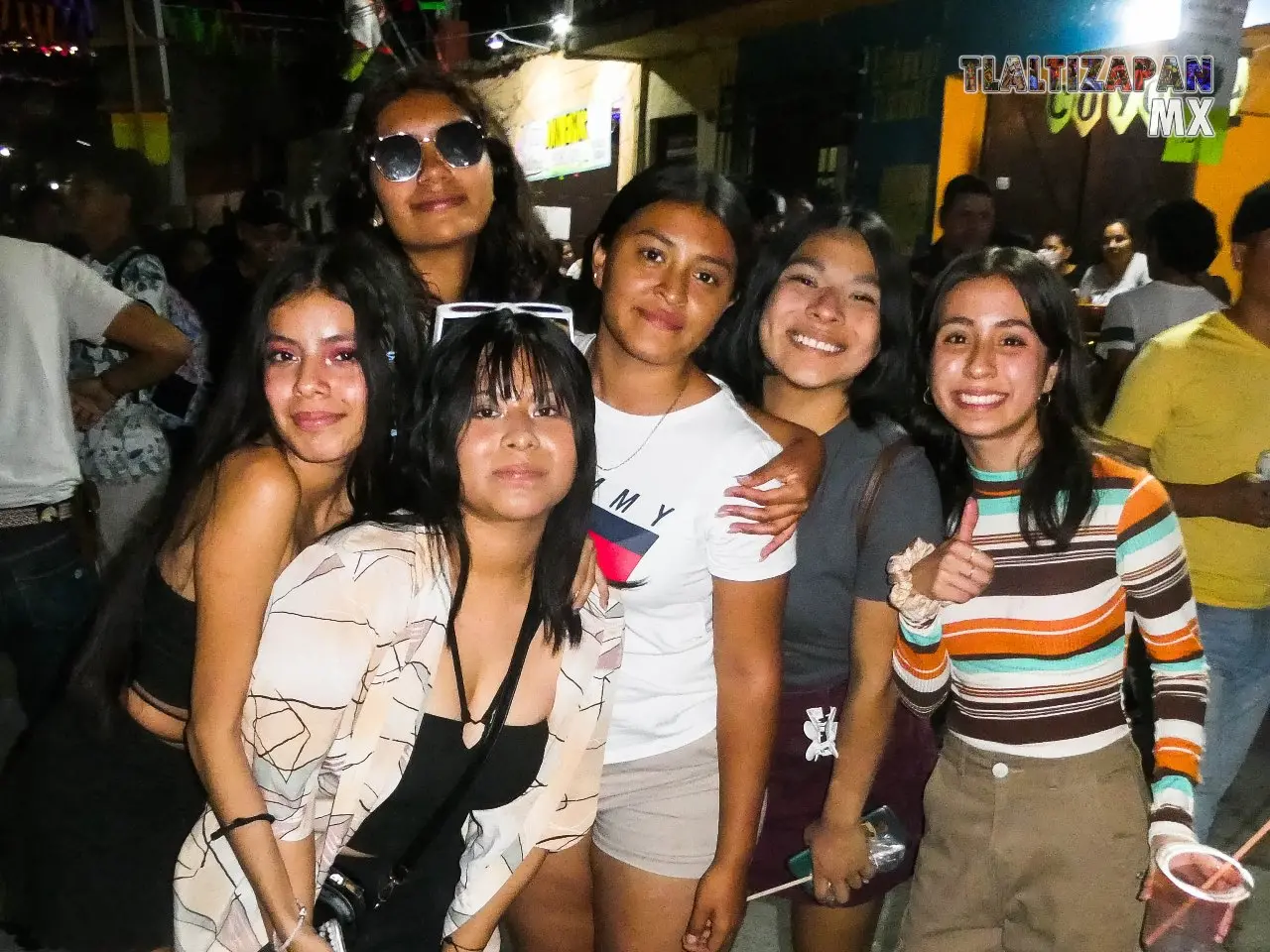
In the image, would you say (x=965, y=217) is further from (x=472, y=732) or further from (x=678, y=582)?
(x=472, y=732)

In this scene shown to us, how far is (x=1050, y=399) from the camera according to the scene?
212 centimetres

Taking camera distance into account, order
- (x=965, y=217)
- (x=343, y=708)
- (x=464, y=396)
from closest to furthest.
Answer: (x=343, y=708), (x=464, y=396), (x=965, y=217)

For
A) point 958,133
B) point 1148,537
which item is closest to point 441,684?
point 1148,537

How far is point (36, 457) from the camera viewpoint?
298 centimetres

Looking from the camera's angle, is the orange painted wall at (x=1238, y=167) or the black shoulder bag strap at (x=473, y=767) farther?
the orange painted wall at (x=1238, y=167)

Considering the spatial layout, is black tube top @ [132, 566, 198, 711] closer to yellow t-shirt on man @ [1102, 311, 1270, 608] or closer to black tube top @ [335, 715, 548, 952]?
black tube top @ [335, 715, 548, 952]

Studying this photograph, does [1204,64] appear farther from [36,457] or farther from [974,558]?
[36,457]

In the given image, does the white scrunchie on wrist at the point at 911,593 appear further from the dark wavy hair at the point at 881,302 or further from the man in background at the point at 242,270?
the man in background at the point at 242,270

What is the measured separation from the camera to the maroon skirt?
2270mm

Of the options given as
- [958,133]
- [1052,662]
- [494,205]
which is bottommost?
[1052,662]

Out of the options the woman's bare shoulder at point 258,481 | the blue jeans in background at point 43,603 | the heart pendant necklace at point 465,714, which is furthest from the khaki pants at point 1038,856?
the blue jeans in background at point 43,603

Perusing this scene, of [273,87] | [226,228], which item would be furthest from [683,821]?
Result: [273,87]

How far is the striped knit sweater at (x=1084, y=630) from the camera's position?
195 centimetres

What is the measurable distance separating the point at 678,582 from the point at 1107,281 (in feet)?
21.0
